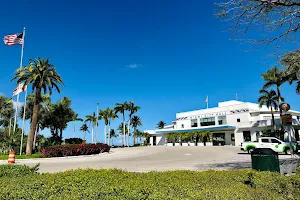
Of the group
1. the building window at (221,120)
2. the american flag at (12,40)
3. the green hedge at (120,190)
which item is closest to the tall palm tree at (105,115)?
the building window at (221,120)

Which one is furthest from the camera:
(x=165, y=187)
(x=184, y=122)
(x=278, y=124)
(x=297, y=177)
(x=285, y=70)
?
(x=184, y=122)

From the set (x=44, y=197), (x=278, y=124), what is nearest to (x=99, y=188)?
(x=44, y=197)

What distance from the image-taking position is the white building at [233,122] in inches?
1710

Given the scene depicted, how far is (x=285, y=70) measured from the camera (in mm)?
10508

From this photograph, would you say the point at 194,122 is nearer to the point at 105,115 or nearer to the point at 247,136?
the point at 247,136

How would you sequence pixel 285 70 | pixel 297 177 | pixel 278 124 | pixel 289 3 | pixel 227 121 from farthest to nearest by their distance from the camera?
pixel 227 121
pixel 278 124
pixel 285 70
pixel 289 3
pixel 297 177

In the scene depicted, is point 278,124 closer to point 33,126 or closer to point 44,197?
point 33,126

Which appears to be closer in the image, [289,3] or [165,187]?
[165,187]

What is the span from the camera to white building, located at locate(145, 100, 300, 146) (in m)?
43.4

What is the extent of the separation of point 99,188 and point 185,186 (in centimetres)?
152

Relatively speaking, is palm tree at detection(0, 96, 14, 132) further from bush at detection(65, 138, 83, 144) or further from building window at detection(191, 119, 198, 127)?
building window at detection(191, 119, 198, 127)

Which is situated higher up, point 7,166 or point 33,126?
point 33,126

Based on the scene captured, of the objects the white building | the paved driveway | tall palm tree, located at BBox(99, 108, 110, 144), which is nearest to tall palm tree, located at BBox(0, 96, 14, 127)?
tall palm tree, located at BBox(99, 108, 110, 144)

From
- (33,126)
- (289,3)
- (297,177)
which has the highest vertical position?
(289,3)
